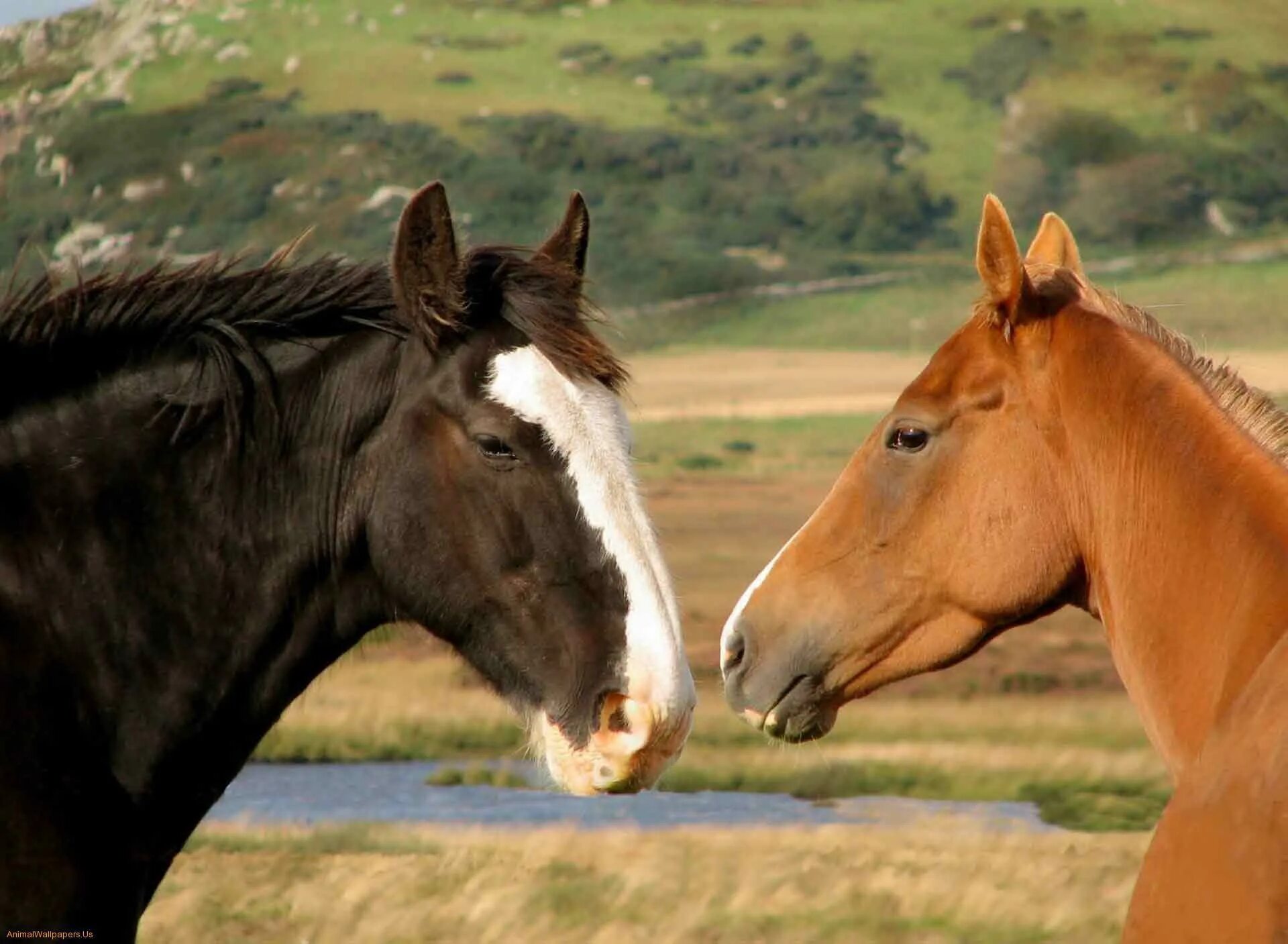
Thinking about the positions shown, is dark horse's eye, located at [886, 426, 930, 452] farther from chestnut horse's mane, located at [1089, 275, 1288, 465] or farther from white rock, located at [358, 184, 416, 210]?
white rock, located at [358, 184, 416, 210]

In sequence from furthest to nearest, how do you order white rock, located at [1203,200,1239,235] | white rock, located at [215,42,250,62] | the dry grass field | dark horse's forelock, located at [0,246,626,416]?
1. white rock, located at [215,42,250,62]
2. white rock, located at [1203,200,1239,235]
3. the dry grass field
4. dark horse's forelock, located at [0,246,626,416]

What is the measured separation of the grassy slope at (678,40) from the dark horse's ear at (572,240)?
8913 cm

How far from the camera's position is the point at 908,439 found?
15.9 feet

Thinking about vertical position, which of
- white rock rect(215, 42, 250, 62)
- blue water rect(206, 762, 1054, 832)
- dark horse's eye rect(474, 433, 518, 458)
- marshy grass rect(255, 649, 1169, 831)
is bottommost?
white rock rect(215, 42, 250, 62)

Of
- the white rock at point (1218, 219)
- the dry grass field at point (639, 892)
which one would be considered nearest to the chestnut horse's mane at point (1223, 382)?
the dry grass field at point (639, 892)

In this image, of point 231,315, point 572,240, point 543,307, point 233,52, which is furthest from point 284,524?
point 233,52

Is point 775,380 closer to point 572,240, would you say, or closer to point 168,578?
point 572,240

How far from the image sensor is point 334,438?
14.7ft

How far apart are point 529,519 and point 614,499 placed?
209mm

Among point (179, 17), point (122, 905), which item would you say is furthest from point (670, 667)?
point (179, 17)

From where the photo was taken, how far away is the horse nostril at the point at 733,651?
4.92 m

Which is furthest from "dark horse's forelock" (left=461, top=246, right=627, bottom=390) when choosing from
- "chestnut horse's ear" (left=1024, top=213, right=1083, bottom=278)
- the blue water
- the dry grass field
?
the blue water

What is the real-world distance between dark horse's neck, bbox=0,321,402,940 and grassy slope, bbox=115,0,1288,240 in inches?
3532

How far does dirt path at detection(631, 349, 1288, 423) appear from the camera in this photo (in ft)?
195
